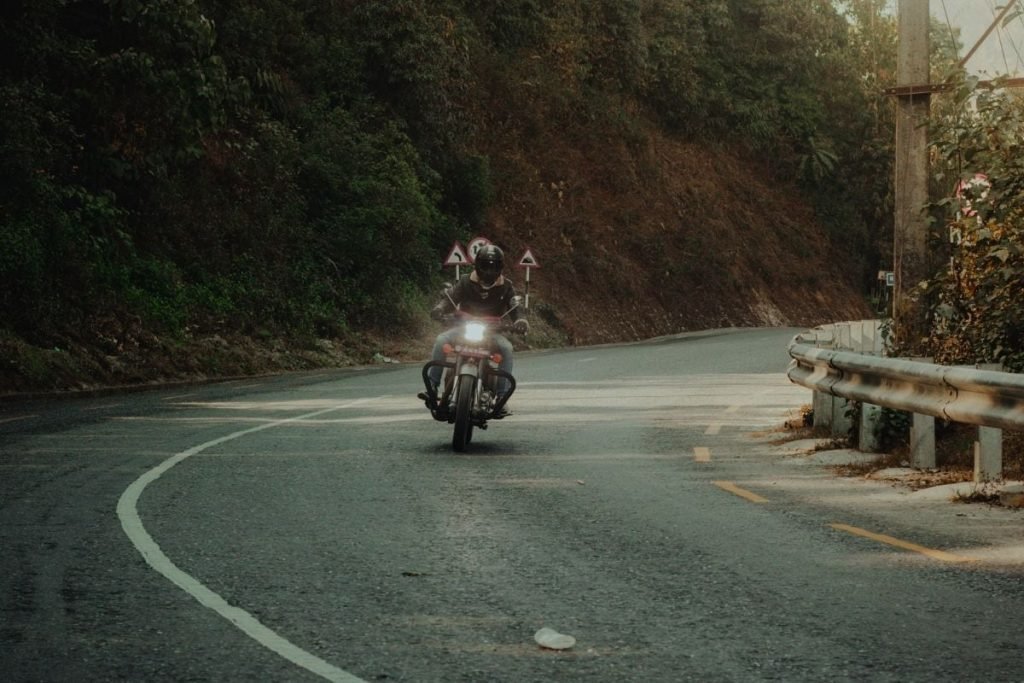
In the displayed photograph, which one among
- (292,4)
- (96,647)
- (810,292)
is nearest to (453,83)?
(292,4)

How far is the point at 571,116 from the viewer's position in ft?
199

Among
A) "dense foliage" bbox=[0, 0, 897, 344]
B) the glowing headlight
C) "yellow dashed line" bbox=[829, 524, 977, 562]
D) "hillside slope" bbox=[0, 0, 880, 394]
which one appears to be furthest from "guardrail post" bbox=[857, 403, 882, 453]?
"dense foliage" bbox=[0, 0, 897, 344]

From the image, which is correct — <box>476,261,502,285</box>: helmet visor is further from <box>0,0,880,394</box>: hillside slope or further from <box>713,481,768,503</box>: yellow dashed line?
<box>0,0,880,394</box>: hillside slope

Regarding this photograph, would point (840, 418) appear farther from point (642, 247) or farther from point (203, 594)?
point (642, 247)

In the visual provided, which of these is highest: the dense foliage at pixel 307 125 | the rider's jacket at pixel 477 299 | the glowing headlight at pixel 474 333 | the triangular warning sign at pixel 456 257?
the dense foliage at pixel 307 125

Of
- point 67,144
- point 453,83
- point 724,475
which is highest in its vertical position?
point 453,83

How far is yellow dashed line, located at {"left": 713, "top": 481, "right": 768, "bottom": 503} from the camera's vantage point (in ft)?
35.6

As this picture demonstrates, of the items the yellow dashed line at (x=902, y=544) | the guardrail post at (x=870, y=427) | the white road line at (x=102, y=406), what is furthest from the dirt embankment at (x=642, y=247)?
the yellow dashed line at (x=902, y=544)

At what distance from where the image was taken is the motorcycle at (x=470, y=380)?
45.5ft

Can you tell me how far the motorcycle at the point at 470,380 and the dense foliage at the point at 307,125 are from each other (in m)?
12.3

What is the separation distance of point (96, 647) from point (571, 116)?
182 ft

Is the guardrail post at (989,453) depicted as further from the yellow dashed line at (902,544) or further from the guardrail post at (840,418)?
the guardrail post at (840,418)

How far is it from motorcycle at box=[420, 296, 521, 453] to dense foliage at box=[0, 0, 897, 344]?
40.2 feet

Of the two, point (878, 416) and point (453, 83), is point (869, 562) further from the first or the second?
point (453, 83)
